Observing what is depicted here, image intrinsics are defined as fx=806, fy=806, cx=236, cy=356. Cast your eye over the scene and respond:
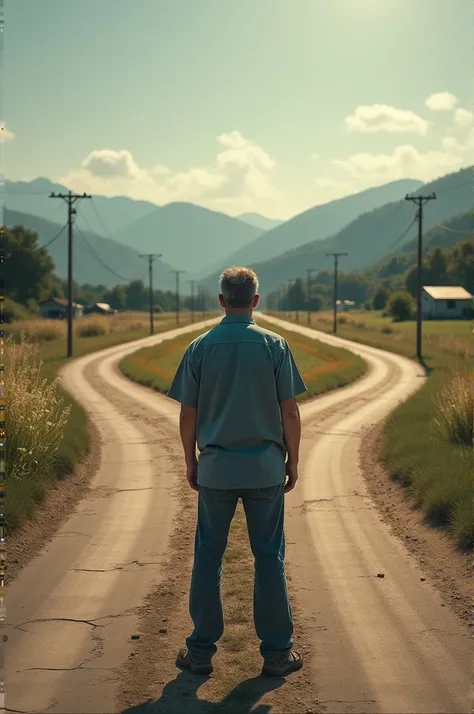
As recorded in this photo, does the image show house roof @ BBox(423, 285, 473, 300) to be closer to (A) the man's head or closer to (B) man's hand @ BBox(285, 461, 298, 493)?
(B) man's hand @ BBox(285, 461, 298, 493)

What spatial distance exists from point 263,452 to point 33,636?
2.54 m

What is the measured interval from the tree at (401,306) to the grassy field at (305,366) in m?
52.5

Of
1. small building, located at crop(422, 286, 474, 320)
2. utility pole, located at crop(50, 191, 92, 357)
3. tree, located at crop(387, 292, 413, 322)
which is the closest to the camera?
utility pole, located at crop(50, 191, 92, 357)

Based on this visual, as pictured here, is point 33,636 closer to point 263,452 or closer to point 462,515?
point 263,452

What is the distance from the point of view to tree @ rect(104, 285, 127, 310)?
184500 mm

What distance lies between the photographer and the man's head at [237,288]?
5598 millimetres

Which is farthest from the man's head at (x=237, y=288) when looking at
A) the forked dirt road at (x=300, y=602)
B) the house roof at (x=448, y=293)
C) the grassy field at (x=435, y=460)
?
the house roof at (x=448, y=293)

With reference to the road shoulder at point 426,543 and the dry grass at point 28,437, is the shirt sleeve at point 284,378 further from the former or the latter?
the dry grass at point 28,437

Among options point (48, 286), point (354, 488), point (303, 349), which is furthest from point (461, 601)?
point (48, 286)

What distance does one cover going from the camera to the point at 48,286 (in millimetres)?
127000

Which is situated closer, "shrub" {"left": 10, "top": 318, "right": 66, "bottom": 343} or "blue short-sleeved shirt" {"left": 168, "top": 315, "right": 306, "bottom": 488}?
"blue short-sleeved shirt" {"left": 168, "top": 315, "right": 306, "bottom": 488}

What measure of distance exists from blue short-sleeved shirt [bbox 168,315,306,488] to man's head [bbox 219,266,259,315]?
0.29ft

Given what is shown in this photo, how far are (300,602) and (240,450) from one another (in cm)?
240

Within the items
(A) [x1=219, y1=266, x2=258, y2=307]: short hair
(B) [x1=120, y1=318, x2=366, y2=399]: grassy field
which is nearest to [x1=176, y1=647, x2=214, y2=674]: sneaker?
(A) [x1=219, y1=266, x2=258, y2=307]: short hair
